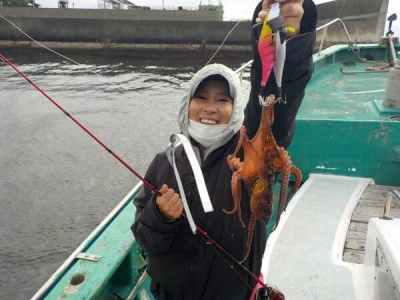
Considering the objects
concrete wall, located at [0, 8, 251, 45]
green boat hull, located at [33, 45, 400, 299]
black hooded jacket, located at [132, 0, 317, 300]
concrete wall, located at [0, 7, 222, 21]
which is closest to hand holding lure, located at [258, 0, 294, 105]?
black hooded jacket, located at [132, 0, 317, 300]

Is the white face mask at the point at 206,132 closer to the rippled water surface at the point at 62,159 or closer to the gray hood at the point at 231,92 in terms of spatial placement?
the gray hood at the point at 231,92

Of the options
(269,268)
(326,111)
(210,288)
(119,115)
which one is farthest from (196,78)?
(119,115)

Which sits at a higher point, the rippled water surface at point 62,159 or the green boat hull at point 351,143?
the green boat hull at point 351,143

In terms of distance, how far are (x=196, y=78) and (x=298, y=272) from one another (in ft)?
6.12

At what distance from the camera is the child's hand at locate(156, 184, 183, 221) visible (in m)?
1.78

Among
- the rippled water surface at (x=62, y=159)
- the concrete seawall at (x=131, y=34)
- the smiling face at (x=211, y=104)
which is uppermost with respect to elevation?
the concrete seawall at (x=131, y=34)

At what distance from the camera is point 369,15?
26.3 m

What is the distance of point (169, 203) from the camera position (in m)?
1.79

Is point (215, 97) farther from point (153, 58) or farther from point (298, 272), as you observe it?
point (153, 58)

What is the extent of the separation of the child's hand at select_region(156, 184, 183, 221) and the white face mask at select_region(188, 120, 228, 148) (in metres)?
0.41

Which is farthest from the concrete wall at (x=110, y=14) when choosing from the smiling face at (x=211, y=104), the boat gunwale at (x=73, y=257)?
the smiling face at (x=211, y=104)

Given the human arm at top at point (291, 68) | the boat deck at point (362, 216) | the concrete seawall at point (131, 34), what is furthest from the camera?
the concrete seawall at point (131, 34)

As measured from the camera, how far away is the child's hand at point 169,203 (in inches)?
70.2

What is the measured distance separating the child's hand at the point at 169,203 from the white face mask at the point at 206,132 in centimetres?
41
